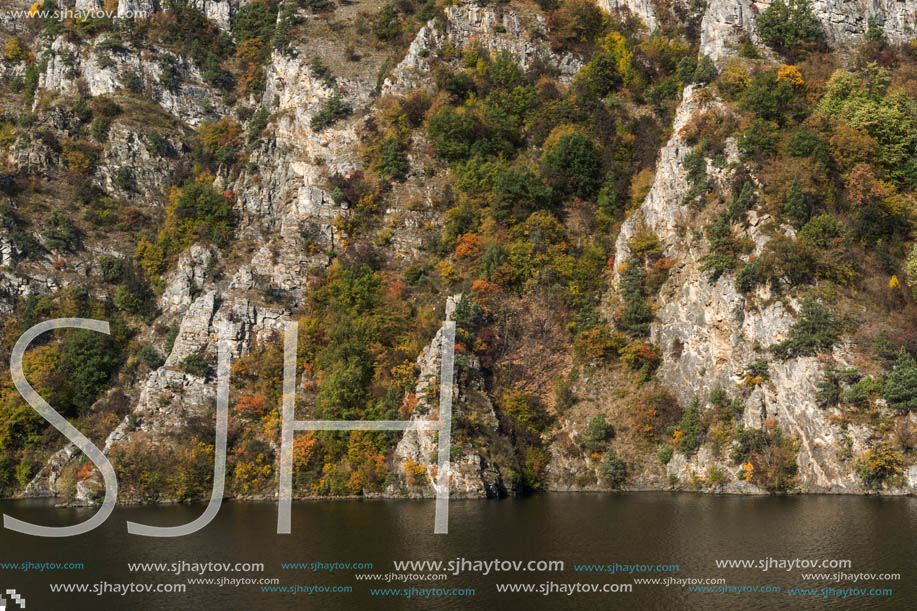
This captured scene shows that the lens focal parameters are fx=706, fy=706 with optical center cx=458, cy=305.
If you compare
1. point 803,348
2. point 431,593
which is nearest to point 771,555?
point 431,593

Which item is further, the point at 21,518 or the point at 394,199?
the point at 394,199

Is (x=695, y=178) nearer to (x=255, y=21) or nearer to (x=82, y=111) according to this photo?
(x=255, y=21)

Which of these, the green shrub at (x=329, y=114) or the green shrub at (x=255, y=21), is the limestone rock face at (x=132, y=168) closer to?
the green shrub at (x=329, y=114)

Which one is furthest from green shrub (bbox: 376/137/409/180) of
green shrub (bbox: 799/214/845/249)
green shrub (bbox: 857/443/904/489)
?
green shrub (bbox: 857/443/904/489)

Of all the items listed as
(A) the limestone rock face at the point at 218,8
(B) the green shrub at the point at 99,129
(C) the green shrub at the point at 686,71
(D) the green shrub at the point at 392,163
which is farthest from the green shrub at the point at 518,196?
(A) the limestone rock face at the point at 218,8

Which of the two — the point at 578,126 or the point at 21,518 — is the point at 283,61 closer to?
the point at 578,126
